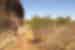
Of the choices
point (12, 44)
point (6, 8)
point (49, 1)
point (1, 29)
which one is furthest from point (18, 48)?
point (49, 1)

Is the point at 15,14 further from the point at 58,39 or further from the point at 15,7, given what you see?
the point at 58,39

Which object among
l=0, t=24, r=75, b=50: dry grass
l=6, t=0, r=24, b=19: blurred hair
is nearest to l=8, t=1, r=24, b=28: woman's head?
l=6, t=0, r=24, b=19: blurred hair

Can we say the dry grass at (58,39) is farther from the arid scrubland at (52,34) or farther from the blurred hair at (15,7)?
the blurred hair at (15,7)

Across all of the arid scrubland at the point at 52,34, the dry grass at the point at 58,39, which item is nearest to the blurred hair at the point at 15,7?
the arid scrubland at the point at 52,34

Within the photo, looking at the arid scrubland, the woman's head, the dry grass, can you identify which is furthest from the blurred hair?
the dry grass

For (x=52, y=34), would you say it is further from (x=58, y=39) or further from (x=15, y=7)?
(x=15, y=7)

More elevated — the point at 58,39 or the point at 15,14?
the point at 15,14

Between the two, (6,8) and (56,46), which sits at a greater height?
(6,8)

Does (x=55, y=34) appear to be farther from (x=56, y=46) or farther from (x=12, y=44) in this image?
(x=12, y=44)

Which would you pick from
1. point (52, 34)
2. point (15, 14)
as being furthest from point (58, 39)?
point (15, 14)

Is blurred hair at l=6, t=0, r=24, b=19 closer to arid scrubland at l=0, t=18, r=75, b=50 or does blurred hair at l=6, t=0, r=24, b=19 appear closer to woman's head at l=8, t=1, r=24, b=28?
woman's head at l=8, t=1, r=24, b=28

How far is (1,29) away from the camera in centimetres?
137

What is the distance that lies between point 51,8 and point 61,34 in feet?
0.75

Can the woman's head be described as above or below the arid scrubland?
above
